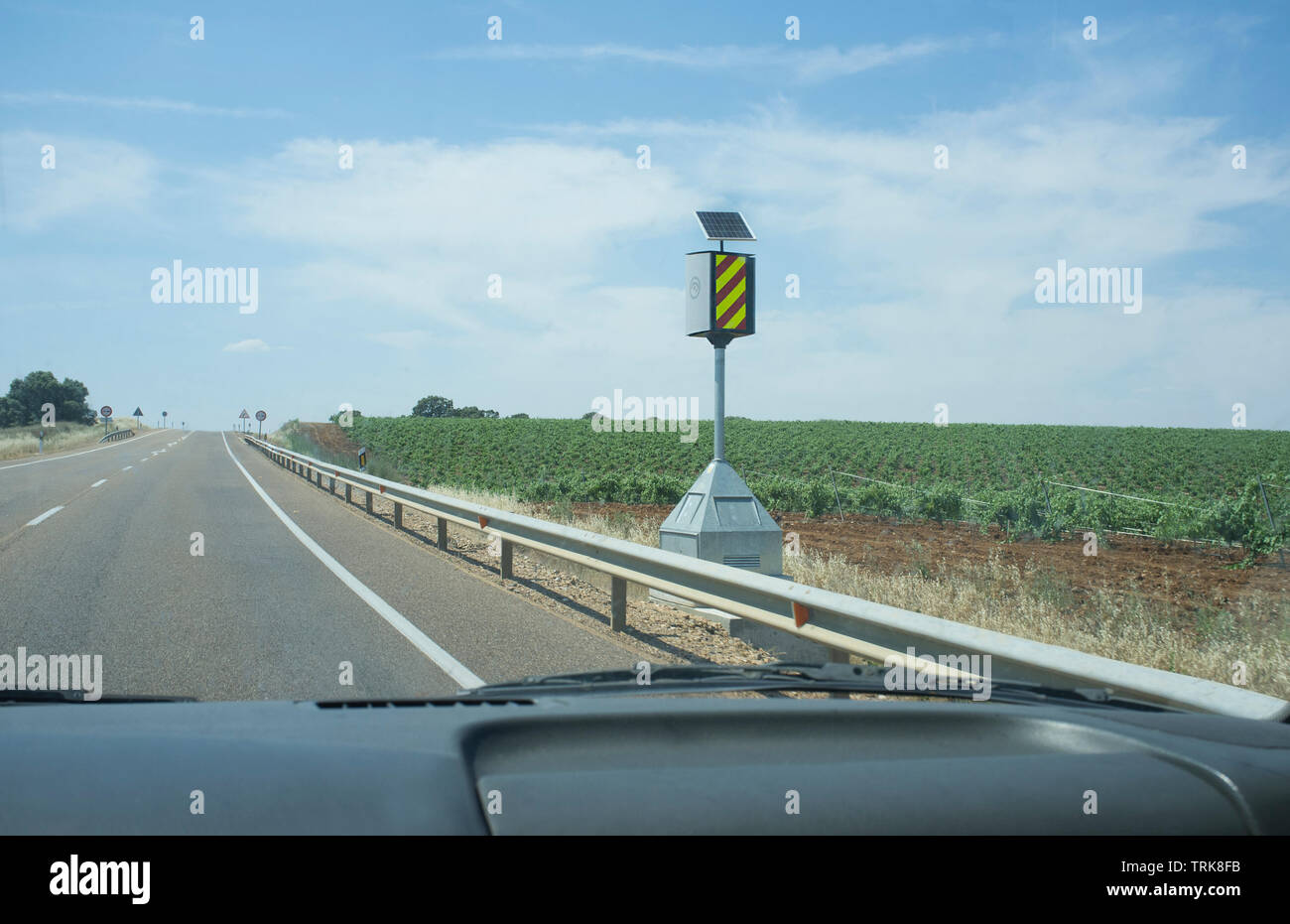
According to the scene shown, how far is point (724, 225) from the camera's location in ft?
31.9

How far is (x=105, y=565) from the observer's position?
36.0ft

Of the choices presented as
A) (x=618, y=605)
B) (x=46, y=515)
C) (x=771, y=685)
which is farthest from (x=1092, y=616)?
(x=46, y=515)

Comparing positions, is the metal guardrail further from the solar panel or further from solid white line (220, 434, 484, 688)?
the solar panel

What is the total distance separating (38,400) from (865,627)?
132576 mm

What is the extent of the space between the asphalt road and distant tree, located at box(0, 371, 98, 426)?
11396cm

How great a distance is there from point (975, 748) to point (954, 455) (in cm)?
5162

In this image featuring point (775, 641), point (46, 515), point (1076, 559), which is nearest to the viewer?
point (775, 641)

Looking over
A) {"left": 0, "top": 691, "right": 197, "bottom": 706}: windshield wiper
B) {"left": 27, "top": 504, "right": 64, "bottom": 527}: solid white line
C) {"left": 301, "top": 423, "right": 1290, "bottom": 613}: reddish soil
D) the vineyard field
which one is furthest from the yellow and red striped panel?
{"left": 27, "top": 504, "right": 64, "bottom": 527}: solid white line

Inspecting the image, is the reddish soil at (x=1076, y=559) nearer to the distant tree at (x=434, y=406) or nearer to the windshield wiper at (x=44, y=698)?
the windshield wiper at (x=44, y=698)

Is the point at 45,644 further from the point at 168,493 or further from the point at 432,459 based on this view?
the point at 432,459

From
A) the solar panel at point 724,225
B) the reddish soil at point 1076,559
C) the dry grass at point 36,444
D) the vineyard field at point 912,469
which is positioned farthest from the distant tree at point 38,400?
the solar panel at point 724,225

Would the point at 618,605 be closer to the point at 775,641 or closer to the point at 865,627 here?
the point at 775,641

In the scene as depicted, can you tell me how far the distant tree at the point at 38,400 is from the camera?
369ft

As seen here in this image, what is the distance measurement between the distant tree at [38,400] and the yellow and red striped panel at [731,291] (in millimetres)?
122922
